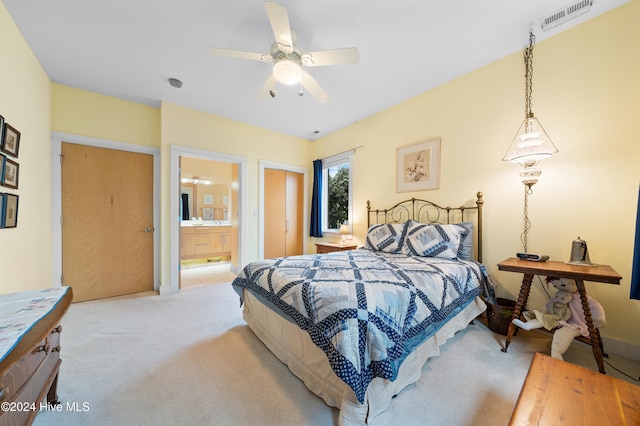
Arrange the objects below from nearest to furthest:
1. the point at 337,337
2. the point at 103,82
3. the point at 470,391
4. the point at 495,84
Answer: the point at 337,337 < the point at 470,391 < the point at 495,84 < the point at 103,82

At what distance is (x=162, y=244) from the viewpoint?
3406 millimetres

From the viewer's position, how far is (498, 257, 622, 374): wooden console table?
1619 mm

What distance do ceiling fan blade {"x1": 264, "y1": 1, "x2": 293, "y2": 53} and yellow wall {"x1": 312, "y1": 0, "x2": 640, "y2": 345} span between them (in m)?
2.17

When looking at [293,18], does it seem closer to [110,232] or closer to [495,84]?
[495,84]

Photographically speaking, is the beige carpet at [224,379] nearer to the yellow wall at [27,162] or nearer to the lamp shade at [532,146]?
the yellow wall at [27,162]

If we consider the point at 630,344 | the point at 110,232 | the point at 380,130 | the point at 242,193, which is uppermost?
the point at 380,130

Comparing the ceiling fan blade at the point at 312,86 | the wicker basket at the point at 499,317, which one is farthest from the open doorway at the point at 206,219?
the wicker basket at the point at 499,317

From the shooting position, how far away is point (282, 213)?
15.9ft

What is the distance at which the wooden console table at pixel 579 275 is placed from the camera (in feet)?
5.31

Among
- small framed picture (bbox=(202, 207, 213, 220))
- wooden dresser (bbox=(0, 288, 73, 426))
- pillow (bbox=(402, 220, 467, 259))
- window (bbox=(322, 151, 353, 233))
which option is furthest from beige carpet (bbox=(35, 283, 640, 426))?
small framed picture (bbox=(202, 207, 213, 220))

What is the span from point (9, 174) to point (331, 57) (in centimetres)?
283

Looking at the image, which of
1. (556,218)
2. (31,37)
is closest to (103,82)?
(31,37)

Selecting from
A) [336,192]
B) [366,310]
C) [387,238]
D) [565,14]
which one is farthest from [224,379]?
[565,14]

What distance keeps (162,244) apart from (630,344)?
198 inches
